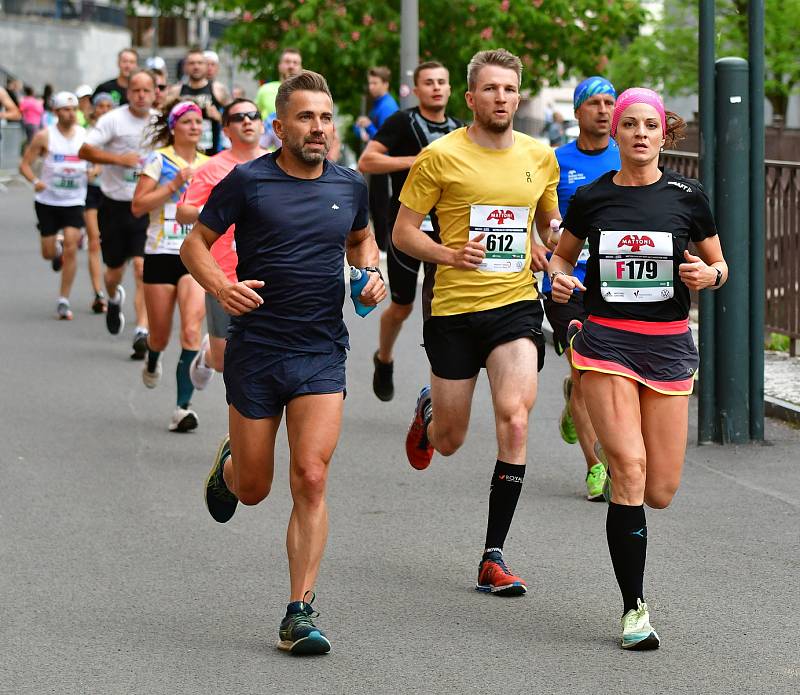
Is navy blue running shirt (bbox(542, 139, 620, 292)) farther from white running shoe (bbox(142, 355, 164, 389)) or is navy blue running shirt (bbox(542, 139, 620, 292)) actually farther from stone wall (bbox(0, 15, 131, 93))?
stone wall (bbox(0, 15, 131, 93))

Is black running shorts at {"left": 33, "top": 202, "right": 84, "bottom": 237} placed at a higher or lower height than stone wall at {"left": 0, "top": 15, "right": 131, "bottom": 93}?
lower

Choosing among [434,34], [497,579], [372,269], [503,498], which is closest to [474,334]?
[503,498]

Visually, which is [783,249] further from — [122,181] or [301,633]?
[301,633]

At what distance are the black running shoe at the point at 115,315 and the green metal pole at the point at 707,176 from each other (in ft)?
18.9

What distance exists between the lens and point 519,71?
23.5ft

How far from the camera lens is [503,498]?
6809 mm

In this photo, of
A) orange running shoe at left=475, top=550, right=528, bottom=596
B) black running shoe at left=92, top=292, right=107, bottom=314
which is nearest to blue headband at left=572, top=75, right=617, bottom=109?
orange running shoe at left=475, top=550, right=528, bottom=596

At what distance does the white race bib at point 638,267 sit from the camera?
20.2ft

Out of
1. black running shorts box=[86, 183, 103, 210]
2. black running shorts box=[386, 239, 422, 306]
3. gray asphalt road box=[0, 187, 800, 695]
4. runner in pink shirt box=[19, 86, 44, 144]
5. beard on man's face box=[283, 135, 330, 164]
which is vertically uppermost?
runner in pink shirt box=[19, 86, 44, 144]

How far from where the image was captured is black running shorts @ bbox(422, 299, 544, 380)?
7.09 metres

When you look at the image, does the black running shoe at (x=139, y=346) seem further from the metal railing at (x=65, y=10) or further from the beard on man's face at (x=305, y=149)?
the metal railing at (x=65, y=10)

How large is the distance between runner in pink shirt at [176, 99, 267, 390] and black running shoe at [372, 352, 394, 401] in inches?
59.4

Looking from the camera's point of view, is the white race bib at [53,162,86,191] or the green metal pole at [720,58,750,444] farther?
the white race bib at [53,162,86,191]

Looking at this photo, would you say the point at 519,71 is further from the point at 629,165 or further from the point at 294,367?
the point at 294,367
